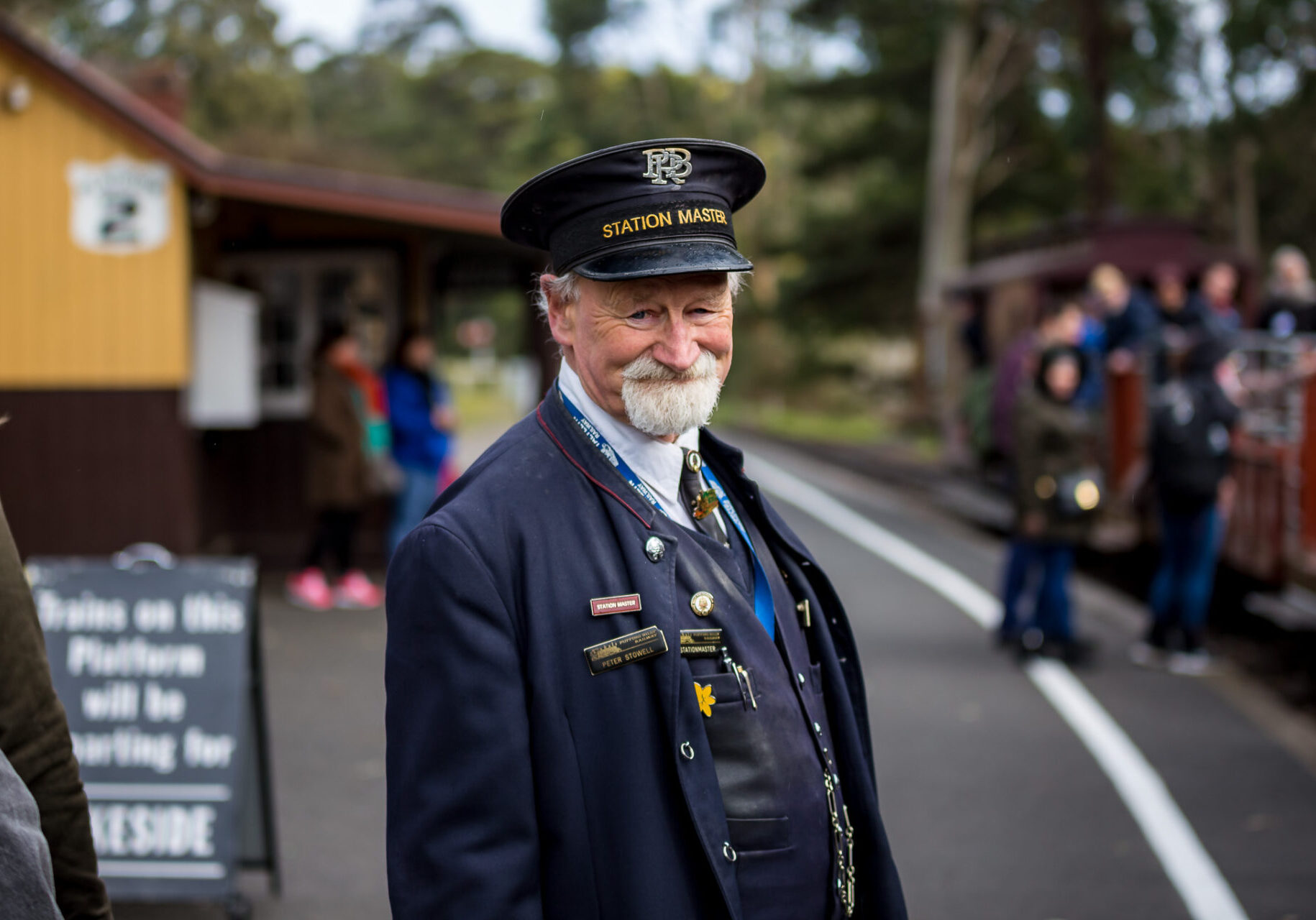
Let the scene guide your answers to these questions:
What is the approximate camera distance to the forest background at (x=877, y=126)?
1048 inches

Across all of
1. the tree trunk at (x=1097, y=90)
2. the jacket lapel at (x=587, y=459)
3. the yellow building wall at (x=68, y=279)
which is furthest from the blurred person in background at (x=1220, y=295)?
the jacket lapel at (x=587, y=459)

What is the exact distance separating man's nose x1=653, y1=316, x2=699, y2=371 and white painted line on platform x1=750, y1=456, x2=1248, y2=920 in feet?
11.9

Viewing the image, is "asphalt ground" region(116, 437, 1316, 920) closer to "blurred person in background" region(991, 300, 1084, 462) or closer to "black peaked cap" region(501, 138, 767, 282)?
"black peaked cap" region(501, 138, 767, 282)

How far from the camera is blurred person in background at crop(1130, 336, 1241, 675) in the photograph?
8.68 metres

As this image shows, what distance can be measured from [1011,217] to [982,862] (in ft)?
113

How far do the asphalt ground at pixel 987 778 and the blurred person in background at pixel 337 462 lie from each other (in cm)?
38

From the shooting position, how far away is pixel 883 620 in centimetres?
1023

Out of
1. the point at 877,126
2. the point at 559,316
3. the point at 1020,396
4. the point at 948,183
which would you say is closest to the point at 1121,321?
the point at 1020,396

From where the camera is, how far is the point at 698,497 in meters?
2.46

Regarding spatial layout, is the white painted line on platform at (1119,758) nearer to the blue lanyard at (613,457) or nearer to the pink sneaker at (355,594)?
the blue lanyard at (613,457)

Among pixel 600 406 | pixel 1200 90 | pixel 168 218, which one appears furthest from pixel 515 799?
pixel 1200 90

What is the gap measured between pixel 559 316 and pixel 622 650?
0.60m

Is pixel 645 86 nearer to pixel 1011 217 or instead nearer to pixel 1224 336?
pixel 1011 217

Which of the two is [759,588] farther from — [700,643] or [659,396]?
[659,396]
